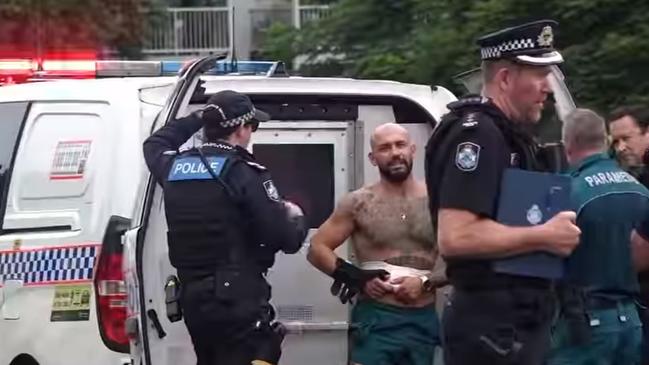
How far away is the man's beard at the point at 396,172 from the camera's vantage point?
20.4 feet

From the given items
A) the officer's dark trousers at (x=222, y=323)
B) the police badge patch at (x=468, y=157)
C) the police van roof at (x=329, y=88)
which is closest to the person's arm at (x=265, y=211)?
the officer's dark trousers at (x=222, y=323)

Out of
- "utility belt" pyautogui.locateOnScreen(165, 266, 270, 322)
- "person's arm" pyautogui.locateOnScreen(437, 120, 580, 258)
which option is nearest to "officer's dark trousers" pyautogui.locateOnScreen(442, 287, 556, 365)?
"person's arm" pyautogui.locateOnScreen(437, 120, 580, 258)

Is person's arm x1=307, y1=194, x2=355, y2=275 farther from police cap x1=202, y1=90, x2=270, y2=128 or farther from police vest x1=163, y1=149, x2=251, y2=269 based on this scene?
police cap x1=202, y1=90, x2=270, y2=128

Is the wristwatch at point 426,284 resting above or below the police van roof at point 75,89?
below

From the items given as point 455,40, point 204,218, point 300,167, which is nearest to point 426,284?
point 300,167

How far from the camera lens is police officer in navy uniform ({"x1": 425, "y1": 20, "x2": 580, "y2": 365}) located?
4418mm

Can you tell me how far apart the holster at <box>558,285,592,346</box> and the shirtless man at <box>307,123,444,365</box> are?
0.81 metres

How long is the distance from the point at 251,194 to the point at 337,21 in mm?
8337

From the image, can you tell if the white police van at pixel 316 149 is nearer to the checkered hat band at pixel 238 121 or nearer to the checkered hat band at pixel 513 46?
the checkered hat band at pixel 238 121

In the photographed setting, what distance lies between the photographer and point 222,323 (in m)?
5.68

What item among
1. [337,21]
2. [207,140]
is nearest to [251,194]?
[207,140]

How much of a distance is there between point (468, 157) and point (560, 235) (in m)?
0.37

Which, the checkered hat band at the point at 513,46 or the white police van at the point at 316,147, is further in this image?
the white police van at the point at 316,147

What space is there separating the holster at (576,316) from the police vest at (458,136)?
3.29 ft
